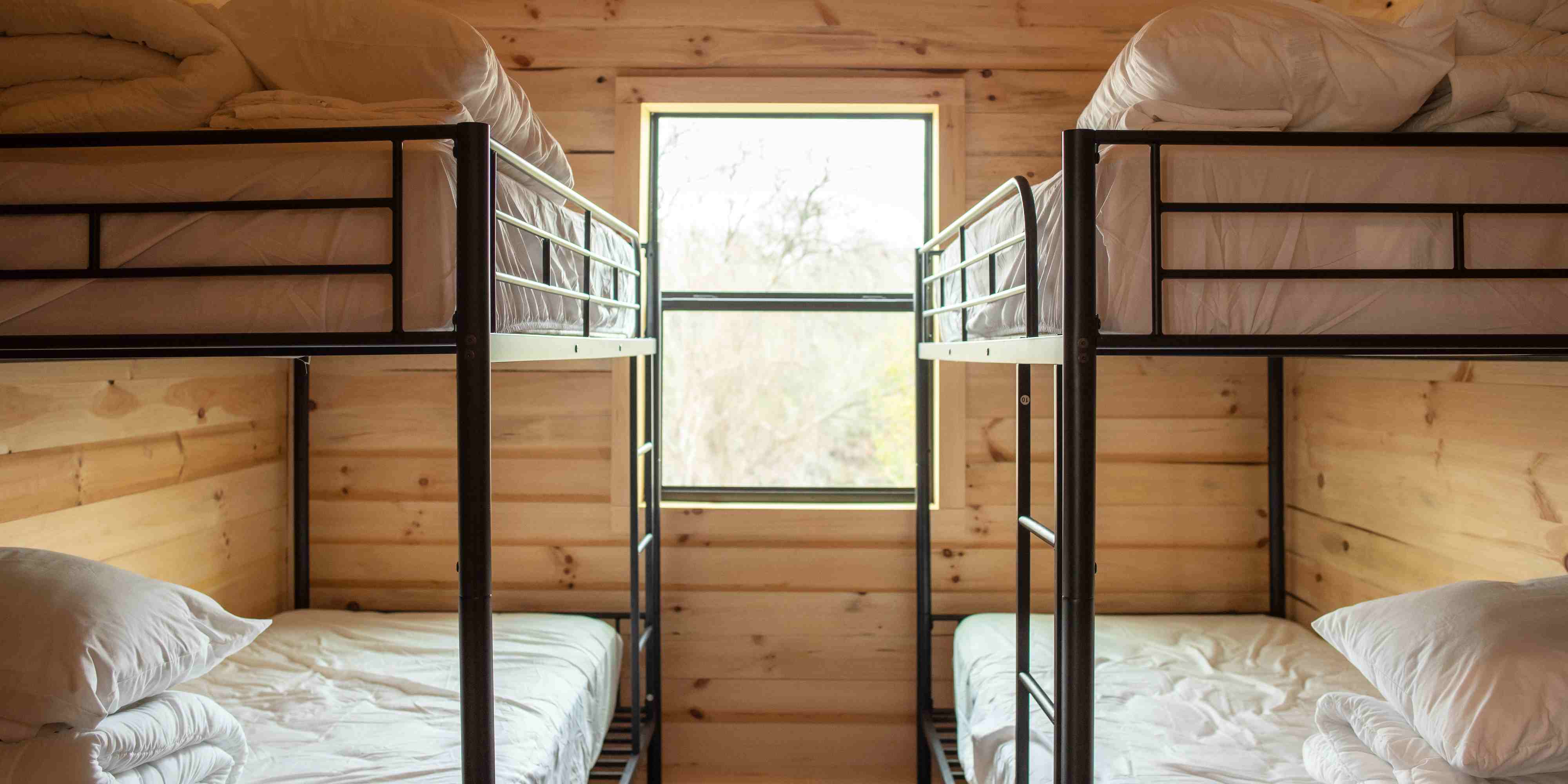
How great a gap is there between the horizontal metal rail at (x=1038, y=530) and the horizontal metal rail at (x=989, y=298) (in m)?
0.42

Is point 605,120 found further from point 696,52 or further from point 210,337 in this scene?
point 210,337

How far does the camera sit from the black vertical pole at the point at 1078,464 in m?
1.36

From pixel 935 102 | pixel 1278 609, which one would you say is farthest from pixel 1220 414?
pixel 935 102

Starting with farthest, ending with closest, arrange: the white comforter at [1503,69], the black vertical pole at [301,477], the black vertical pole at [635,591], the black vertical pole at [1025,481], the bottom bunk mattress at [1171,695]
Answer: the black vertical pole at [301,477], the black vertical pole at [635,591], the bottom bunk mattress at [1171,695], the black vertical pole at [1025,481], the white comforter at [1503,69]

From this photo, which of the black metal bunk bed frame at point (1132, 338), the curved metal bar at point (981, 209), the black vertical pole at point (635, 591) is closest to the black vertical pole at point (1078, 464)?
the black metal bunk bed frame at point (1132, 338)

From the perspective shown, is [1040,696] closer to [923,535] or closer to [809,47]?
[923,535]

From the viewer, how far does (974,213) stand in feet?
6.60

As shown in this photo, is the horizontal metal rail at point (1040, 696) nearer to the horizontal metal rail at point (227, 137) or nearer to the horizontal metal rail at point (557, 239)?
the horizontal metal rail at point (557, 239)

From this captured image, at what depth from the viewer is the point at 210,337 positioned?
4.42ft

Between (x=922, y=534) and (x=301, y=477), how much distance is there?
193 centimetres

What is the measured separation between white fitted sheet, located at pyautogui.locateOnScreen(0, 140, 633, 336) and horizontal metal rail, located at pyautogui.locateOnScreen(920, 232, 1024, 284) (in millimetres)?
954

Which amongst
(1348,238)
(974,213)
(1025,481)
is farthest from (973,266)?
(1348,238)

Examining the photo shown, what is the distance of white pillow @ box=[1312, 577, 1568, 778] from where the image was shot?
4.05 feet

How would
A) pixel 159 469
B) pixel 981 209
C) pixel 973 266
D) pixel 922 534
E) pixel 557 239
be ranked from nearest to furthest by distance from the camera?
pixel 557 239
pixel 981 209
pixel 973 266
pixel 159 469
pixel 922 534
